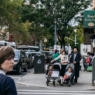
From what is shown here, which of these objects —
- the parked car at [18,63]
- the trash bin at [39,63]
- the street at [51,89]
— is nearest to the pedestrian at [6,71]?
the street at [51,89]

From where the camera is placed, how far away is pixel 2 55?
4531mm

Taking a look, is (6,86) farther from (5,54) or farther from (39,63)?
(39,63)

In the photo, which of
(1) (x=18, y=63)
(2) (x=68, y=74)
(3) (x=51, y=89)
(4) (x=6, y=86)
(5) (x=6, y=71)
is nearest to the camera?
(4) (x=6, y=86)

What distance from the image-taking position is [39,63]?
97.8ft

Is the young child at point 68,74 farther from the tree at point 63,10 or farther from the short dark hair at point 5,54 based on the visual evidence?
the tree at point 63,10

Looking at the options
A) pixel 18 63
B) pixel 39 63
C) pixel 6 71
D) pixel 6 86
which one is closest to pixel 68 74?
pixel 18 63

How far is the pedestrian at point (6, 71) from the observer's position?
14.5ft

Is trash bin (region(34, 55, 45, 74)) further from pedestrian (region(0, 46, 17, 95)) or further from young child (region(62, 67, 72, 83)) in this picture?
pedestrian (region(0, 46, 17, 95))

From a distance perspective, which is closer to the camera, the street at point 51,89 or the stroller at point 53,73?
the street at point 51,89

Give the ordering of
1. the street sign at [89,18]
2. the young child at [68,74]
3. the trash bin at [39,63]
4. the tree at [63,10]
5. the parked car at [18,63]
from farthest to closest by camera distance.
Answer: the tree at [63,10]
the trash bin at [39,63]
the parked car at [18,63]
the street sign at [89,18]
the young child at [68,74]

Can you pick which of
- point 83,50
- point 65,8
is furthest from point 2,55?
point 83,50

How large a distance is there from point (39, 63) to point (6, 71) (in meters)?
25.3

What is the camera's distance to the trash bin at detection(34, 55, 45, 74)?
29.7 metres

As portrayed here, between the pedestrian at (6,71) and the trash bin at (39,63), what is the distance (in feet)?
82.1
